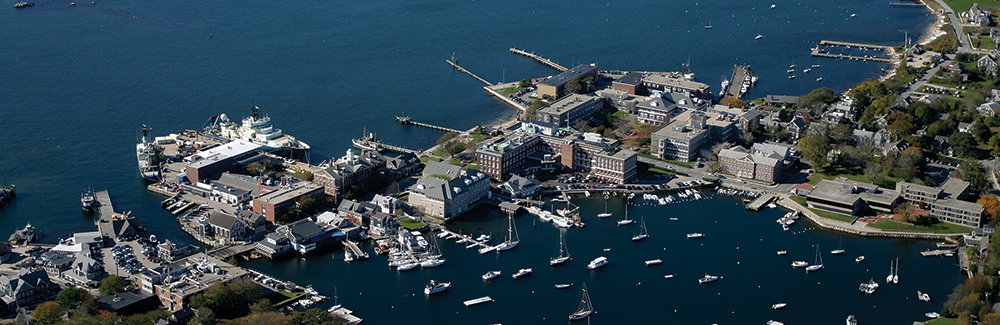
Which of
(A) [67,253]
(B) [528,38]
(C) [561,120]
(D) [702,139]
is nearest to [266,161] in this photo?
(A) [67,253]

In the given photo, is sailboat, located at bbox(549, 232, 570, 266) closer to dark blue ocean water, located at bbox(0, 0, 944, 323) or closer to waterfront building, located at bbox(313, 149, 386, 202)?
dark blue ocean water, located at bbox(0, 0, 944, 323)

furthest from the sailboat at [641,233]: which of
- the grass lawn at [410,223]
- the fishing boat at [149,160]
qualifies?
the fishing boat at [149,160]

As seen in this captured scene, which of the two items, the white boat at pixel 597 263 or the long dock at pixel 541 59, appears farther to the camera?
the long dock at pixel 541 59

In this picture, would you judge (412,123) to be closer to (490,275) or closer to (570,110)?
(570,110)

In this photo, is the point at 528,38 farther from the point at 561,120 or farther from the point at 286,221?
the point at 286,221

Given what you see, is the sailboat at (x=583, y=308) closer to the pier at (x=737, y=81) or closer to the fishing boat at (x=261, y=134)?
the fishing boat at (x=261, y=134)

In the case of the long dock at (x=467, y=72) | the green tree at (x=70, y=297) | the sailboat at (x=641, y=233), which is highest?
the green tree at (x=70, y=297)
